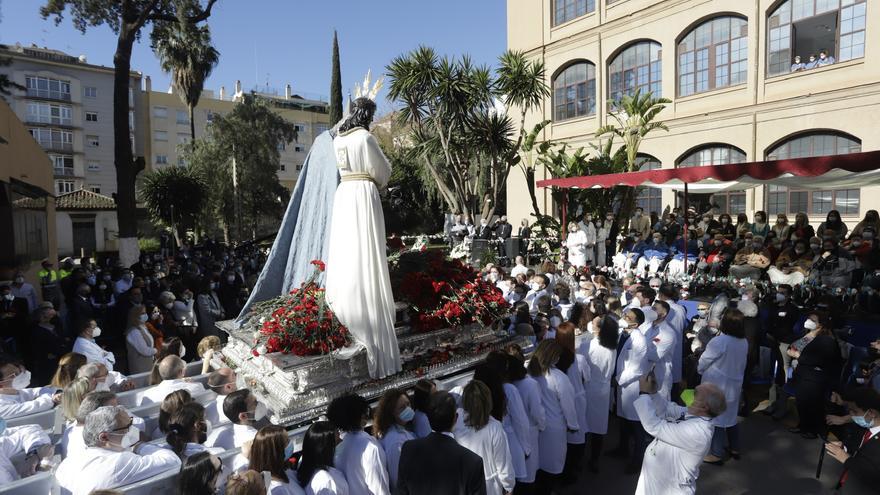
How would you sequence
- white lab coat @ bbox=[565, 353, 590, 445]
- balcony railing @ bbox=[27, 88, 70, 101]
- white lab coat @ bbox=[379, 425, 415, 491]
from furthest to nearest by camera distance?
balcony railing @ bbox=[27, 88, 70, 101]
white lab coat @ bbox=[565, 353, 590, 445]
white lab coat @ bbox=[379, 425, 415, 491]

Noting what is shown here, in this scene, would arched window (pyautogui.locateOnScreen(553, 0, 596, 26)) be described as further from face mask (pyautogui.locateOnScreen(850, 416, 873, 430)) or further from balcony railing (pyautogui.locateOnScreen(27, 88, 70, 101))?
balcony railing (pyautogui.locateOnScreen(27, 88, 70, 101))

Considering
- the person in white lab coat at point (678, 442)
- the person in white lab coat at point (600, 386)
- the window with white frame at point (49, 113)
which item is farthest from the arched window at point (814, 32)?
the window with white frame at point (49, 113)

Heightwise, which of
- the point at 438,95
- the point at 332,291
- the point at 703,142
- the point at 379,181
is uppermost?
the point at 438,95

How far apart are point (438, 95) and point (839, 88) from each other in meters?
12.6

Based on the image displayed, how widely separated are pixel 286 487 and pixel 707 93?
2102cm

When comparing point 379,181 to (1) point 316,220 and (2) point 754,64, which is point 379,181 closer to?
(1) point 316,220

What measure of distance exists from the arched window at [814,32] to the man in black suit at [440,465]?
1891cm

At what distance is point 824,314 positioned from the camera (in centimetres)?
589

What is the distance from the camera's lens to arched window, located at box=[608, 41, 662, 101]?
840 inches

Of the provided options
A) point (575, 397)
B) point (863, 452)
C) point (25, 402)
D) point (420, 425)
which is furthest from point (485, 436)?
point (25, 402)

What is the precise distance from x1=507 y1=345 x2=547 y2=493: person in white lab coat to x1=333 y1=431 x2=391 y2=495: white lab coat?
1452 mm

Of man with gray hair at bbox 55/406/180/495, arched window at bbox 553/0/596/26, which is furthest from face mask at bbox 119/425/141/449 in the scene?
arched window at bbox 553/0/596/26

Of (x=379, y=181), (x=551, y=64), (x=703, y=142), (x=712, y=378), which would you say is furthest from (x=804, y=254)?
(x=551, y=64)

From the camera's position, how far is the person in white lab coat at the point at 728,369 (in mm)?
5555
